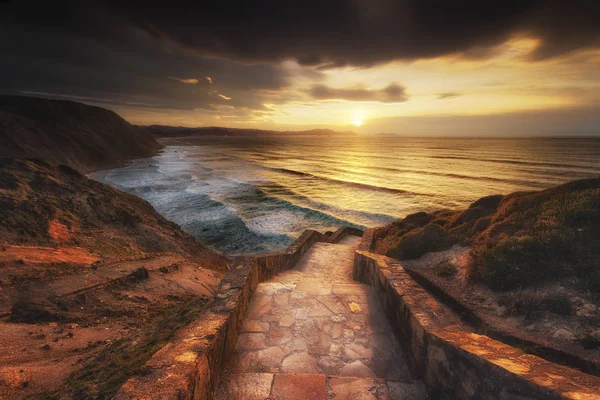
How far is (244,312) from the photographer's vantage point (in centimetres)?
406

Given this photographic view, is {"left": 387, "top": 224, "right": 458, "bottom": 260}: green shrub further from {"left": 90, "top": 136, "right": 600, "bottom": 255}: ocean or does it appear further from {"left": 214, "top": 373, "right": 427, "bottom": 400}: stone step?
{"left": 90, "top": 136, "right": 600, "bottom": 255}: ocean

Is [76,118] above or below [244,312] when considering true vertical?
above

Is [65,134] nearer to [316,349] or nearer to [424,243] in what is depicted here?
[424,243]

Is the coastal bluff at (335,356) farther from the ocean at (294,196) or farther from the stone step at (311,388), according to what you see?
the ocean at (294,196)

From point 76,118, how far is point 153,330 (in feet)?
242

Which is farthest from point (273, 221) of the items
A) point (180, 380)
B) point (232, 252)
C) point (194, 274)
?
point (180, 380)

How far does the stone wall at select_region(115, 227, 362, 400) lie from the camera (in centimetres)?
224

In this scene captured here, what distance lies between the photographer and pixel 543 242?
6.70 m

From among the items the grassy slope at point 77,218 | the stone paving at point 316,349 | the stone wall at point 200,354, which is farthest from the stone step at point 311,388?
the grassy slope at point 77,218

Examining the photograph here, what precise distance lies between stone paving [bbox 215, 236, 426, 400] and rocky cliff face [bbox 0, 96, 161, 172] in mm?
37697

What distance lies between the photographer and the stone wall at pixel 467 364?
6.60 ft

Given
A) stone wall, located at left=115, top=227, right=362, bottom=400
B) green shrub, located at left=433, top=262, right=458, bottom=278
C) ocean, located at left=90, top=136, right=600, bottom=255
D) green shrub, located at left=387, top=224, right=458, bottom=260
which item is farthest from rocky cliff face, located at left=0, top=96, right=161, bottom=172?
green shrub, located at left=433, top=262, right=458, bottom=278

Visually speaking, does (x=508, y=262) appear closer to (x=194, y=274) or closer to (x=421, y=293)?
(x=421, y=293)

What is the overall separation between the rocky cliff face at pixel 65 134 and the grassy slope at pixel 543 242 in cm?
4006
